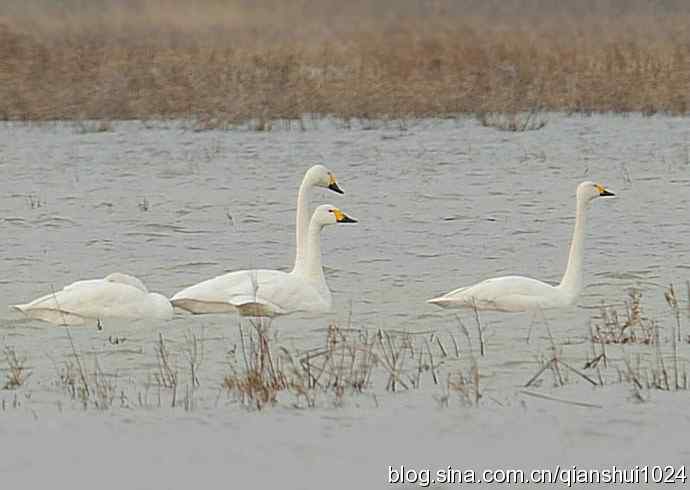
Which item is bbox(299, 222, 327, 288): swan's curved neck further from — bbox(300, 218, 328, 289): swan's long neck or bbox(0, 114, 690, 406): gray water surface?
bbox(0, 114, 690, 406): gray water surface

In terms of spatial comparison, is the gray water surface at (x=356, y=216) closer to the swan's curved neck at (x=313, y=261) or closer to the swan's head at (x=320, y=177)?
the swan's curved neck at (x=313, y=261)

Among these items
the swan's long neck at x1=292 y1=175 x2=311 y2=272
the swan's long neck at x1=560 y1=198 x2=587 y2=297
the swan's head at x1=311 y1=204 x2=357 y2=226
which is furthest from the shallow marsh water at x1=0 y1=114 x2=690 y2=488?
the swan's head at x1=311 y1=204 x2=357 y2=226

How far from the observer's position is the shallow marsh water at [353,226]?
788cm

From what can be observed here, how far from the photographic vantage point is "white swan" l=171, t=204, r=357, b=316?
872 cm

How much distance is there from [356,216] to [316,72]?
380 inches

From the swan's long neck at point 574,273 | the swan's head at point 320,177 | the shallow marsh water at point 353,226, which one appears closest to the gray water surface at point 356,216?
the shallow marsh water at point 353,226

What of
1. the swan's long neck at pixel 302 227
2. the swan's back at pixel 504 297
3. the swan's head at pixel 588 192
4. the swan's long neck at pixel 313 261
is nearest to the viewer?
the swan's back at pixel 504 297

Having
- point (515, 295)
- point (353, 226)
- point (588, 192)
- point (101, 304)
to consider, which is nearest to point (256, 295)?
point (101, 304)

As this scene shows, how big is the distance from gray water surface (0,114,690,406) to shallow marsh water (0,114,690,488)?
0.9 inches

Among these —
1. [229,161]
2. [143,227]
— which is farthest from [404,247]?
[229,161]

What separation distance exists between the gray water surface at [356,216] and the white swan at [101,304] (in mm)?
79

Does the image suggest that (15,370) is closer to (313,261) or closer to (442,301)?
(313,261)

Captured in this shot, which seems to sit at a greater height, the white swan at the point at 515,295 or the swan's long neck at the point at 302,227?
the swan's long neck at the point at 302,227

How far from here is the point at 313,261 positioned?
9352 mm
